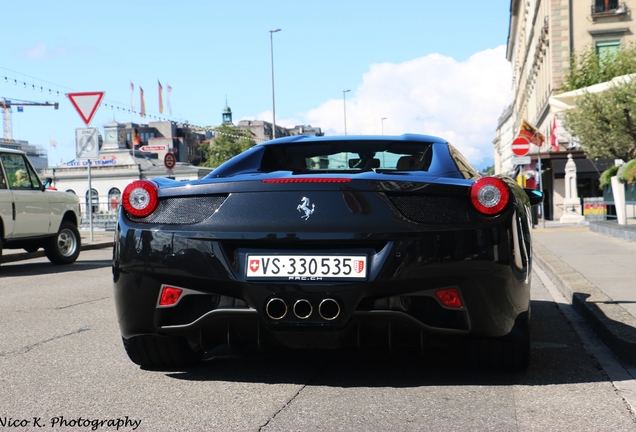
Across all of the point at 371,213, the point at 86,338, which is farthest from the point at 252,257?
the point at 86,338

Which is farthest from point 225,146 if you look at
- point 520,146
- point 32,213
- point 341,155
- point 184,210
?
point 184,210

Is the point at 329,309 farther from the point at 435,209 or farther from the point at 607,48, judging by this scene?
the point at 607,48

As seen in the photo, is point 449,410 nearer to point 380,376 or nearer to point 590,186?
point 380,376

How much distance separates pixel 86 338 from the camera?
19.4 ft

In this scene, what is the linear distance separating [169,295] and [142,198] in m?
0.51

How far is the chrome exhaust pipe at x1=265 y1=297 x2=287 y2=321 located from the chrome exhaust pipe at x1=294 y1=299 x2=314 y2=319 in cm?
5

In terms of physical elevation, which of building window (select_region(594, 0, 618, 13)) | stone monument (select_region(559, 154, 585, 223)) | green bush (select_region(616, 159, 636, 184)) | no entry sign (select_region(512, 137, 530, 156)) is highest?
building window (select_region(594, 0, 618, 13))

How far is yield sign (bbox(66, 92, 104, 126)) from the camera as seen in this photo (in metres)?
19.8

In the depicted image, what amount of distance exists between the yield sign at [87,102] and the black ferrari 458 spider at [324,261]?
53.2 ft

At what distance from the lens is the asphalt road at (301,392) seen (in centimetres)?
352

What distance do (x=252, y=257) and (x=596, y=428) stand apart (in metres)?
1.61

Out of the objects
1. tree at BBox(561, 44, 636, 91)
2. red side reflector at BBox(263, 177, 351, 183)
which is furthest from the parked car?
tree at BBox(561, 44, 636, 91)

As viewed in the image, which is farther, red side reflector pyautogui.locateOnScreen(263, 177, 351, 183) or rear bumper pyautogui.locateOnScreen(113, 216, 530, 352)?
red side reflector pyautogui.locateOnScreen(263, 177, 351, 183)

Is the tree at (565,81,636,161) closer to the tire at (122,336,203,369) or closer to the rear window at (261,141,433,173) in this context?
the rear window at (261,141,433,173)
